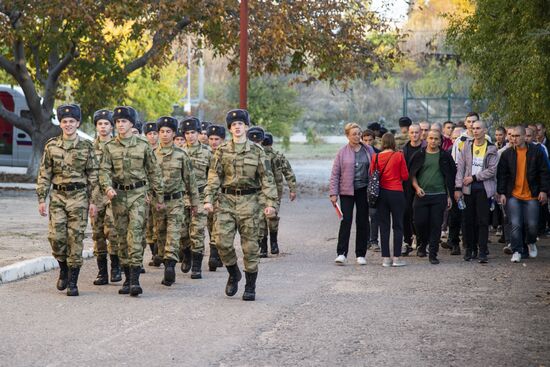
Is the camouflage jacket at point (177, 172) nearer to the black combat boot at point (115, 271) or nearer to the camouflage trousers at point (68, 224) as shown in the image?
the black combat boot at point (115, 271)

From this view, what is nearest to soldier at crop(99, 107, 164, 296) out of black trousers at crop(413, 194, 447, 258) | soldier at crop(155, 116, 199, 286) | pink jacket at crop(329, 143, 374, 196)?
soldier at crop(155, 116, 199, 286)

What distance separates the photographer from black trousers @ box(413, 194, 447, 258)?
15.2 metres

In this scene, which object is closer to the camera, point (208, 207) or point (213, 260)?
point (208, 207)

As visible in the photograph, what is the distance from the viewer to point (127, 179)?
12.0 metres

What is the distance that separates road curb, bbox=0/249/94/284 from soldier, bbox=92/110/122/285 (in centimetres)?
99

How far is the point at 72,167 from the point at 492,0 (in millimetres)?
10481

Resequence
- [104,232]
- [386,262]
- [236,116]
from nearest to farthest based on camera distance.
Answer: [236,116], [104,232], [386,262]

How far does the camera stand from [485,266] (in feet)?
48.4

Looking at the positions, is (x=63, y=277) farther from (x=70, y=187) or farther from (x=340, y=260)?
(x=340, y=260)

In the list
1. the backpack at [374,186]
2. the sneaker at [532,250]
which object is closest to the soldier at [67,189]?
the backpack at [374,186]

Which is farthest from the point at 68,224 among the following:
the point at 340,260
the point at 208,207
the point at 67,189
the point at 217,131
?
the point at 340,260

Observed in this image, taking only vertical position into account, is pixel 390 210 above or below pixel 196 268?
above

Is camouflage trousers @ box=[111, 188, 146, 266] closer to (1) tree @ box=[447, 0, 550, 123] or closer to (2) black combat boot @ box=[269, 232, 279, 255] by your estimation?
(2) black combat boot @ box=[269, 232, 279, 255]

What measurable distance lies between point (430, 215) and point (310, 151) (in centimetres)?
4804
